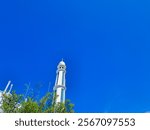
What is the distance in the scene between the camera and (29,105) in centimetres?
1512

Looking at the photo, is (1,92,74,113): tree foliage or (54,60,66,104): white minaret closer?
(1,92,74,113): tree foliage

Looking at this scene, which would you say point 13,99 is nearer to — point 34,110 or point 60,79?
point 34,110

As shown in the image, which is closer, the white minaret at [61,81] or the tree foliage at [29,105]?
the tree foliage at [29,105]

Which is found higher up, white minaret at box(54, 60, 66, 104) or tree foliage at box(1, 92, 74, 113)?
white minaret at box(54, 60, 66, 104)

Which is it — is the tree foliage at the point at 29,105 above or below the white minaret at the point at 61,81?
below

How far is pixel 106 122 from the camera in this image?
5918 mm

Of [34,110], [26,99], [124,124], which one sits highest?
[26,99]

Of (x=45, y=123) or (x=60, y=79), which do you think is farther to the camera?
(x=60, y=79)

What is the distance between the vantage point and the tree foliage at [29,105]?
1511 centimetres

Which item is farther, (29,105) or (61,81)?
(61,81)

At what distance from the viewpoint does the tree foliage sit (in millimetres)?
15109

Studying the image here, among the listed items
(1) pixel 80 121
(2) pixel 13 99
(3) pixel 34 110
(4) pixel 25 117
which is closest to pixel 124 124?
(1) pixel 80 121

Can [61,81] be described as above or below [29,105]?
above

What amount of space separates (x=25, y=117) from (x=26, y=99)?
1028 cm
